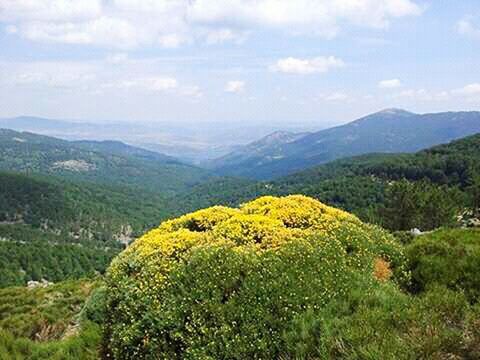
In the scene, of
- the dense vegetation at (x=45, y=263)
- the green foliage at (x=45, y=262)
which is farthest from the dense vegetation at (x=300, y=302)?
the green foliage at (x=45, y=262)

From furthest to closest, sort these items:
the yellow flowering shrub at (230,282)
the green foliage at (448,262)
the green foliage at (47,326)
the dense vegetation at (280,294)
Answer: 1. the green foliage at (47,326)
2. the green foliage at (448,262)
3. the yellow flowering shrub at (230,282)
4. the dense vegetation at (280,294)

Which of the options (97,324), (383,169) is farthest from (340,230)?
(383,169)

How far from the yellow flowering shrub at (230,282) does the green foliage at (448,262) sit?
1.34 feet

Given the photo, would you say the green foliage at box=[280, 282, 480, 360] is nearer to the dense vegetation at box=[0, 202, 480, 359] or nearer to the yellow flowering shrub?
the dense vegetation at box=[0, 202, 480, 359]

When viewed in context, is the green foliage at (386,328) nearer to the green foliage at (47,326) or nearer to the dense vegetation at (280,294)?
the dense vegetation at (280,294)

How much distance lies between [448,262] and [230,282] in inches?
188

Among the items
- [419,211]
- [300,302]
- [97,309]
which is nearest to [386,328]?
[300,302]

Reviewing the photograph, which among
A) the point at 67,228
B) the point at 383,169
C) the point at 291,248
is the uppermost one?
the point at 291,248

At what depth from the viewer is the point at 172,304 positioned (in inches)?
339

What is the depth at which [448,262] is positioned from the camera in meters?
10.1

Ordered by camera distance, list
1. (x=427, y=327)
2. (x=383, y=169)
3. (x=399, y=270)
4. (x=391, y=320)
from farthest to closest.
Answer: (x=383, y=169) < (x=399, y=270) < (x=391, y=320) < (x=427, y=327)

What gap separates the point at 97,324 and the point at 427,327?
731 cm

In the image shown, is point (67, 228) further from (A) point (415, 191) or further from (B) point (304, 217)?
(B) point (304, 217)

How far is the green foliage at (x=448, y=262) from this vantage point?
9.33 m
